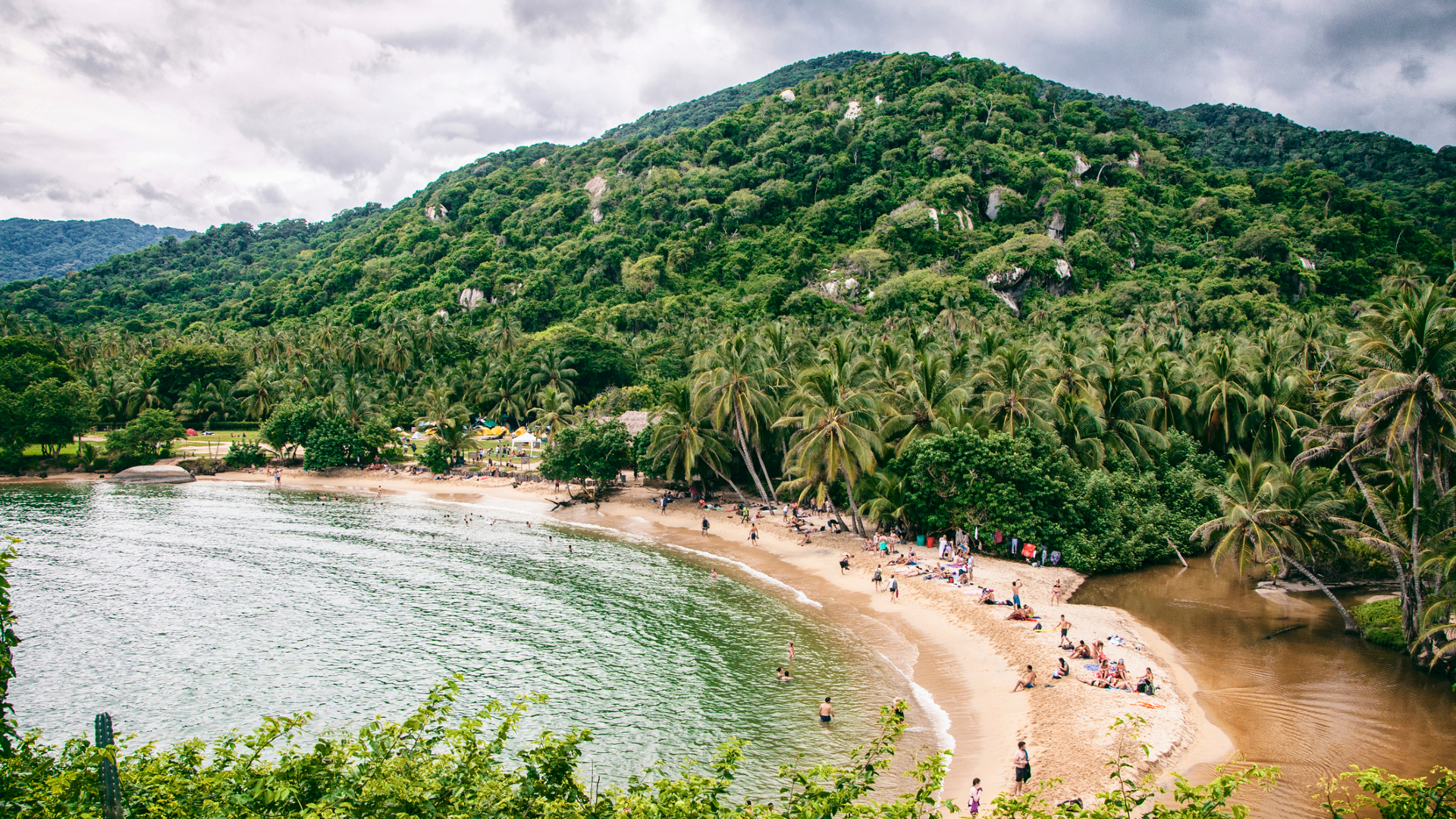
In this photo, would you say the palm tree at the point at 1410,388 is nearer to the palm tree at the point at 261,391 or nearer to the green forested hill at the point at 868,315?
the green forested hill at the point at 868,315

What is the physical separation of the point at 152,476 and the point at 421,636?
49905mm

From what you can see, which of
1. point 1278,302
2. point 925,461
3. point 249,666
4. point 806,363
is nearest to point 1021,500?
point 925,461

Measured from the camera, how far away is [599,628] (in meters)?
32.1

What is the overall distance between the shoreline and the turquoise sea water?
1.83m

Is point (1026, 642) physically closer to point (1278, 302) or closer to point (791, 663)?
point (791, 663)

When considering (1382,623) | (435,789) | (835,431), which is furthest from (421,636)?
(1382,623)

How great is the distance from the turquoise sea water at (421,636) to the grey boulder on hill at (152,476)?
13.9 metres

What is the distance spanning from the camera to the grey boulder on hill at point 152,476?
6475 centimetres

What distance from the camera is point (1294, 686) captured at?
24453 mm

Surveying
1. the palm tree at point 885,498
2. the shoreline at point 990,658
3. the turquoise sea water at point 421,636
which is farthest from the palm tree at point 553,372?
the palm tree at point 885,498

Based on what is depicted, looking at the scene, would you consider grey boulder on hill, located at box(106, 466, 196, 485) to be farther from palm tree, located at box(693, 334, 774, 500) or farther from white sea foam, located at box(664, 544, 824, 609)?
palm tree, located at box(693, 334, 774, 500)

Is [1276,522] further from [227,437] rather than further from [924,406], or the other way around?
[227,437]

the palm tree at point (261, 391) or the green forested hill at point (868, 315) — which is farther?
the palm tree at point (261, 391)

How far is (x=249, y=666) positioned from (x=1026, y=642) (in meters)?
29.1
